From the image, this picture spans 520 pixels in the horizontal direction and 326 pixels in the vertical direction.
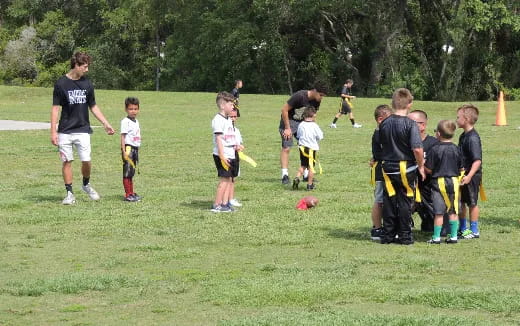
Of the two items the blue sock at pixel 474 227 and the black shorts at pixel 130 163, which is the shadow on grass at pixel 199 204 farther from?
the blue sock at pixel 474 227

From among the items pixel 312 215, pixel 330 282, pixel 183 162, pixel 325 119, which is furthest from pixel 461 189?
pixel 325 119

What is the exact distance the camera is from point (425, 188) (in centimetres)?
1102

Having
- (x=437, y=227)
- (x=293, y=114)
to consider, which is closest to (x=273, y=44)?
(x=293, y=114)

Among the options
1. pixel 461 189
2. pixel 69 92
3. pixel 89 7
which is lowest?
pixel 461 189

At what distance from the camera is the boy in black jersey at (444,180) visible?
411 inches

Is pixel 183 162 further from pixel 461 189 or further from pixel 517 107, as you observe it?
pixel 517 107

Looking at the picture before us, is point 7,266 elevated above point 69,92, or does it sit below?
below

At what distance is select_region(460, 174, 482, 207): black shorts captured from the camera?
1088 centimetres

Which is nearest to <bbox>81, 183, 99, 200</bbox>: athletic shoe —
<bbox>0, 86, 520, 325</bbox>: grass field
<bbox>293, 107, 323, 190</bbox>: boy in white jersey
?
<bbox>0, 86, 520, 325</bbox>: grass field

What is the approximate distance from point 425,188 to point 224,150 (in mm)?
2939

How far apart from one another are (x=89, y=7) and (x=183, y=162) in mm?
63123

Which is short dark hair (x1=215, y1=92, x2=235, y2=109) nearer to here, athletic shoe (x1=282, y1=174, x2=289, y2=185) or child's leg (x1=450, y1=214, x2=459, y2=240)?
athletic shoe (x1=282, y1=174, x2=289, y2=185)

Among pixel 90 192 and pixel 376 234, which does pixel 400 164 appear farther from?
pixel 90 192

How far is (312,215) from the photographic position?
12555mm
